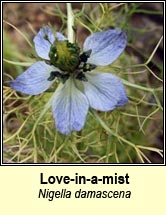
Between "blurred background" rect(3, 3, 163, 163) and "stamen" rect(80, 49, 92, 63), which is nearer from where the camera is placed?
"stamen" rect(80, 49, 92, 63)

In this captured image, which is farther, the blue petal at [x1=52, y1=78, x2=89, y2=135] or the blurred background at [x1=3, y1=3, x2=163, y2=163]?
the blurred background at [x1=3, y1=3, x2=163, y2=163]

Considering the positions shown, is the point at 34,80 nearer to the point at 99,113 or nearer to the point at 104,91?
the point at 104,91

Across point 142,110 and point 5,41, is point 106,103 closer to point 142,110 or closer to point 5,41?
point 142,110

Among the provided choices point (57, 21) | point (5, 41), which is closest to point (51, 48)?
point (5, 41)

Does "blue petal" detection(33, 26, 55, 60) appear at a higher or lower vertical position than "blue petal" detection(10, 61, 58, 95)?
higher

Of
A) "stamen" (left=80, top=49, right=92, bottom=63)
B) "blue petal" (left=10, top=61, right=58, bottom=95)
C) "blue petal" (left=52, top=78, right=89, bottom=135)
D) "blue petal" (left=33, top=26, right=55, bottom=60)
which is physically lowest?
"blue petal" (left=52, top=78, right=89, bottom=135)
